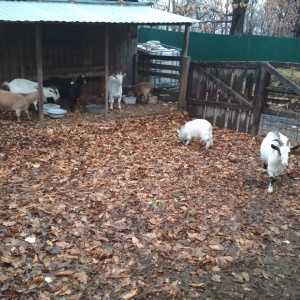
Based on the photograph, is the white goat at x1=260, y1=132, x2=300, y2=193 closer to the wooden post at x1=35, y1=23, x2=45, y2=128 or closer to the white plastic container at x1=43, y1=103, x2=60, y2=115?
the wooden post at x1=35, y1=23, x2=45, y2=128

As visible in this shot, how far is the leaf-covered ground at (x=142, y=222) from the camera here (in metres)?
4.11

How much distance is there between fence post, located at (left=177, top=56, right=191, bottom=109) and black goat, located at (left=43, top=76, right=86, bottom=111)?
3175mm

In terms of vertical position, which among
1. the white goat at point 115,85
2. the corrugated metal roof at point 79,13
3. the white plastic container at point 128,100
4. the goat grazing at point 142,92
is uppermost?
the corrugated metal roof at point 79,13

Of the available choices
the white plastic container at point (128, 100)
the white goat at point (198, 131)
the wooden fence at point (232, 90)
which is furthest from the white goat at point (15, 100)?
the wooden fence at point (232, 90)

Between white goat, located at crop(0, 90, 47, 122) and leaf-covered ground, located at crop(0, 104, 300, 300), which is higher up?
white goat, located at crop(0, 90, 47, 122)

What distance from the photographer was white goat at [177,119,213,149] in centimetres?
852

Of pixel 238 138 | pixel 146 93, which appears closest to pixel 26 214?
pixel 238 138

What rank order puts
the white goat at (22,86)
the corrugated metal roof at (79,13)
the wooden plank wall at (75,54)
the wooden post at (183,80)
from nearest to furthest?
the corrugated metal roof at (79,13)
the white goat at (22,86)
the wooden plank wall at (75,54)
the wooden post at (183,80)

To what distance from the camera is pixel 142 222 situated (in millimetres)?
5363

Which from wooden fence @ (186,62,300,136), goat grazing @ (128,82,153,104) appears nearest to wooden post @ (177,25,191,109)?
wooden fence @ (186,62,300,136)

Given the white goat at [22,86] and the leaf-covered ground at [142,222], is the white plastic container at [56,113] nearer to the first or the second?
the white goat at [22,86]

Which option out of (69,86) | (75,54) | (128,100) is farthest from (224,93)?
(75,54)

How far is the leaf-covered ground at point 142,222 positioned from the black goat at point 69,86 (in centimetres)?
293

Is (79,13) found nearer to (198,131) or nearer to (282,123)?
(198,131)
